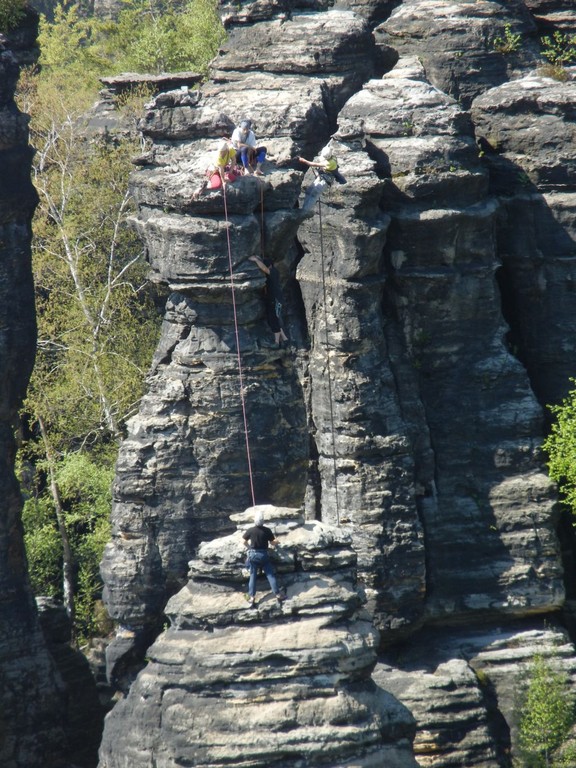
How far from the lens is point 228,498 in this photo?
1348 inches

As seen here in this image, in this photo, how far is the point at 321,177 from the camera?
35.9 metres

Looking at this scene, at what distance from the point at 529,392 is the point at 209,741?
570 inches

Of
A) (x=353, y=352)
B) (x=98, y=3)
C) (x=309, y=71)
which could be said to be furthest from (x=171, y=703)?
(x=98, y=3)

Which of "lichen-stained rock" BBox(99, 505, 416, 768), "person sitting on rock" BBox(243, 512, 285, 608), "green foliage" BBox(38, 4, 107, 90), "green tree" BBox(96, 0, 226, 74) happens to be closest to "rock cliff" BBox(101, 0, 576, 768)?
"lichen-stained rock" BBox(99, 505, 416, 768)

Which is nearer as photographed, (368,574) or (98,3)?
(368,574)

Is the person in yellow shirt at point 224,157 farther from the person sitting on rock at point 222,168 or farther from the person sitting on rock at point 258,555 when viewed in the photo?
the person sitting on rock at point 258,555

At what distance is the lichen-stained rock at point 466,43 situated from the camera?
4378 centimetres

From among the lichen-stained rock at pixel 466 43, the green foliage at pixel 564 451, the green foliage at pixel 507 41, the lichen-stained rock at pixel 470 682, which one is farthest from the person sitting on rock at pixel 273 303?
the green foliage at pixel 507 41

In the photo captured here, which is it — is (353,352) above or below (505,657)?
above

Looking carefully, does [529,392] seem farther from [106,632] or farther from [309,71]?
[106,632]

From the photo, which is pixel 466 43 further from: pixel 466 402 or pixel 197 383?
pixel 197 383

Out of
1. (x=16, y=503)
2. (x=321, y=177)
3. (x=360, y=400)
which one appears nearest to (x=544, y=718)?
(x=360, y=400)

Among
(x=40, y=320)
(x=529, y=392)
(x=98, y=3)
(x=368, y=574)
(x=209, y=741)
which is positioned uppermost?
(x=98, y=3)

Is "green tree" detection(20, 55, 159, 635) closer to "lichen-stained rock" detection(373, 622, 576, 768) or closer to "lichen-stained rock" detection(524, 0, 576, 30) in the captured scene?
"lichen-stained rock" detection(373, 622, 576, 768)
